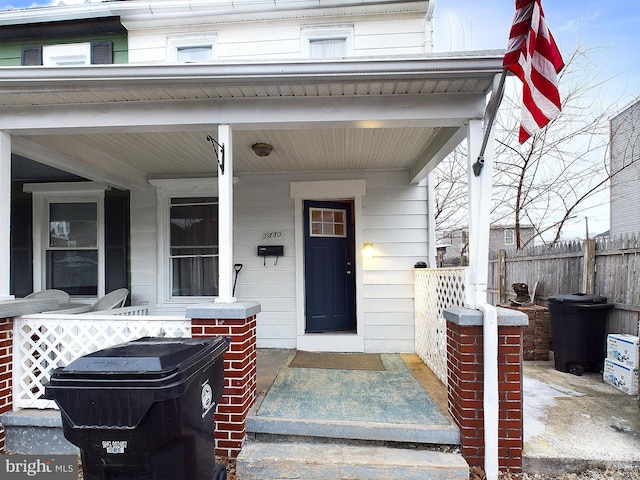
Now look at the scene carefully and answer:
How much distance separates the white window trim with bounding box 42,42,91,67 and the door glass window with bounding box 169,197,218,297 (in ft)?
Result: 8.01

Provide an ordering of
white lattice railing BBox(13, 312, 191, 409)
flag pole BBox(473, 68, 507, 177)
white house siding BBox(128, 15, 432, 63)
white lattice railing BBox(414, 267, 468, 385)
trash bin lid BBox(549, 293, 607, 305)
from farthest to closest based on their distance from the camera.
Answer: white house siding BBox(128, 15, 432, 63) → trash bin lid BBox(549, 293, 607, 305) → white lattice railing BBox(414, 267, 468, 385) → white lattice railing BBox(13, 312, 191, 409) → flag pole BBox(473, 68, 507, 177)

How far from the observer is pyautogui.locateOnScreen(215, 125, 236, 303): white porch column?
2.71m

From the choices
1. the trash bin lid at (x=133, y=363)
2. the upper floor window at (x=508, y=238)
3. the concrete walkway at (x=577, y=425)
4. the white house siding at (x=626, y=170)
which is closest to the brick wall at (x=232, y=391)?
the trash bin lid at (x=133, y=363)

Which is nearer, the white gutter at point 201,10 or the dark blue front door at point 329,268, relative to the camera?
the white gutter at point 201,10

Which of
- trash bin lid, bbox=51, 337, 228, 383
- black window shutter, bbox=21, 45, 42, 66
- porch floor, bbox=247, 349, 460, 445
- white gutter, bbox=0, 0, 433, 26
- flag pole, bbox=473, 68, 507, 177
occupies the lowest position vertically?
porch floor, bbox=247, 349, 460, 445

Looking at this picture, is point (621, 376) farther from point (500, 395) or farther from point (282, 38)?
point (282, 38)

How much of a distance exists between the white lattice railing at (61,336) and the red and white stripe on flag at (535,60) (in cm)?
290

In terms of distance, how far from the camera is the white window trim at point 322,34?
4.59 metres

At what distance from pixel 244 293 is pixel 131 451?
3.16m

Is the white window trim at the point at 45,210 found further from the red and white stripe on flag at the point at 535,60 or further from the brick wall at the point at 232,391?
the red and white stripe on flag at the point at 535,60

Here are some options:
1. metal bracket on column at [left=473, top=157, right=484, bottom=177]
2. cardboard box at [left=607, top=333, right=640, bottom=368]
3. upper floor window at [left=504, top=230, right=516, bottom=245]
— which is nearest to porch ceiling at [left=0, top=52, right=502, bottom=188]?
metal bracket on column at [left=473, top=157, right=484, bottom=177]

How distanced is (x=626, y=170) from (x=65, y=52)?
13039mm

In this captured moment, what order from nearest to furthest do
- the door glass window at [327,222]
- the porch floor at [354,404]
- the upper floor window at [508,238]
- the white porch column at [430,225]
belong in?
the porch floor at [354,404], the white porch column at [430,225], the door glass window at [327,222], the upper floor window at [508,238]

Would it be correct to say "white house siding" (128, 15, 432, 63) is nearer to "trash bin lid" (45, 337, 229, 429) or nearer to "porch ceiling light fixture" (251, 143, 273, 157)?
"porch ceiling light fixture" (251, 143, 273, 157)
